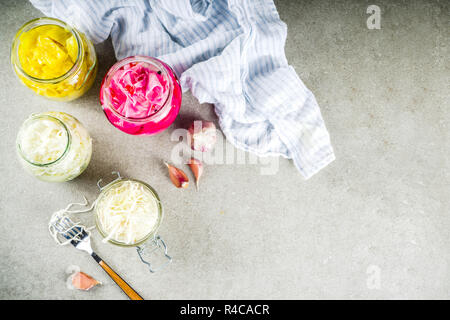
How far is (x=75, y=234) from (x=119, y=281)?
145 mm

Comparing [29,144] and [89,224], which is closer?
[29,144]

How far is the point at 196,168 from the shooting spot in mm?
752

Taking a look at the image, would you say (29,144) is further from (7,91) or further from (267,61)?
(267,61)

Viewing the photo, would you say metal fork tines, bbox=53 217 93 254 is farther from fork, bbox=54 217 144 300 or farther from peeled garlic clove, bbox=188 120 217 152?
peeled garlic clove, bbox=188 120 217 152

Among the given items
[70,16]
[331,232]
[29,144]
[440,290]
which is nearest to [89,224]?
[29,144]

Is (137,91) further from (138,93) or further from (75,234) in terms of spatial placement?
(75,234)

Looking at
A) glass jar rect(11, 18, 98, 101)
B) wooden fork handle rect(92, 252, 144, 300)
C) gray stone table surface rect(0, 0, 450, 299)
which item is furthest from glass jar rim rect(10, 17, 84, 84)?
wooden fork handle rect(92, 252, 144, 300)

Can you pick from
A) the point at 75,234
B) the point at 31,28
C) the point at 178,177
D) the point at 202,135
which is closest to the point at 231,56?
the point at 202,135

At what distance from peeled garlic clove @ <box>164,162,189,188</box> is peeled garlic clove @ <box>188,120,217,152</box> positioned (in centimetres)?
7

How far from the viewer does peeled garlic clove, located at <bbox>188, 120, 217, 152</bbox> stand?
2.44ft

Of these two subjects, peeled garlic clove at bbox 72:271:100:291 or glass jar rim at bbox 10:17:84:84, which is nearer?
glass jar rim at bbox 10:17:84:84

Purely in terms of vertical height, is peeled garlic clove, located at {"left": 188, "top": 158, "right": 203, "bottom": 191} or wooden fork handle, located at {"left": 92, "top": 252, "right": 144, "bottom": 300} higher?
peeled garlic clove, located at {"left": 188, "top": 158, "right": 203, "bottom": 191}
